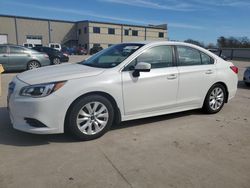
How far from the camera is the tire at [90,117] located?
4012 mm

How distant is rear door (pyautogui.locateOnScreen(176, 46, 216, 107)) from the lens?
16.9ft

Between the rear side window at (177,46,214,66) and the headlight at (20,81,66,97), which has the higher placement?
the rear side window at (177,46,214,66)

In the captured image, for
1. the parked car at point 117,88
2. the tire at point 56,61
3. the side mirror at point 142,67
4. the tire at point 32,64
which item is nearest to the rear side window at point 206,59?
the parked car at point 117,88

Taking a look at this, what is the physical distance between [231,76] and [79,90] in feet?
12.2

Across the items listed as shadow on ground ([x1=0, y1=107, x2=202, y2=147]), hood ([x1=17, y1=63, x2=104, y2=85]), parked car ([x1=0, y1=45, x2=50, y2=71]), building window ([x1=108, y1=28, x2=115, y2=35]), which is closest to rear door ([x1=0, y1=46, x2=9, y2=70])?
parked car ([x1=0, y1=45, x2=50, y2=71])

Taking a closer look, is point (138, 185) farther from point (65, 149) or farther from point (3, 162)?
point (3, 162)

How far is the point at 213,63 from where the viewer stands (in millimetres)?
5719

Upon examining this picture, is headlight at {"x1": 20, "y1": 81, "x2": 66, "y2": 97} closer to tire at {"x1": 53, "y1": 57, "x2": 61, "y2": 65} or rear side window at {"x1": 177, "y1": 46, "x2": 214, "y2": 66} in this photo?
rear side window at {"x1": 177, "y1": 46, "x2": 214, "y2": 66}

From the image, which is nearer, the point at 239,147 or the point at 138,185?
the point at 138,185

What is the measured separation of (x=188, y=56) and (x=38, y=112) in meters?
3.15

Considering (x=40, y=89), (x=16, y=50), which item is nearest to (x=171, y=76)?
(x=40, y=89)

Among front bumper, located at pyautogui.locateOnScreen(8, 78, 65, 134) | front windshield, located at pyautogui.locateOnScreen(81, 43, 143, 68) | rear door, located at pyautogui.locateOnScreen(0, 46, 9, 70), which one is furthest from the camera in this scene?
rear door, located at pyautogui.locateOnScreen(0, 46, 9, 70)

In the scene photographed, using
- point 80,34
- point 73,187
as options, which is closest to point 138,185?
point 73,187

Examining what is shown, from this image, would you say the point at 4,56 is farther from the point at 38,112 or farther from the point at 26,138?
the point at 38,112
